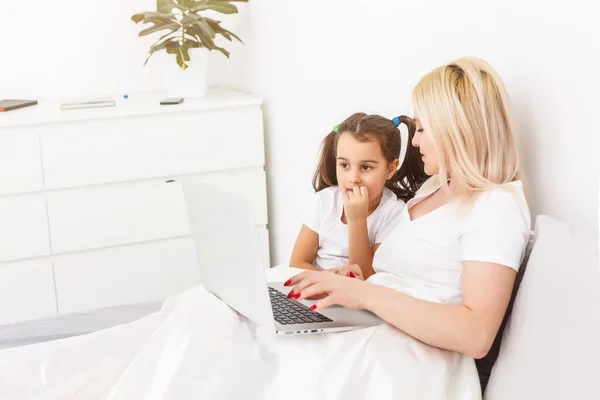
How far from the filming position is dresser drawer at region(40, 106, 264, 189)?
2.68m

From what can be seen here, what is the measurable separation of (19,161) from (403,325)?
1751mm

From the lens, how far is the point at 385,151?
1897 millimetres

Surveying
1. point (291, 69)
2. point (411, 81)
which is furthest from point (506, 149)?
point (291, 69)

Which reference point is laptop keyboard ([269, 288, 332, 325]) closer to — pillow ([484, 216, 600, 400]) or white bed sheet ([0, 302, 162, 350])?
pillow ([484, 216, 600, 400])

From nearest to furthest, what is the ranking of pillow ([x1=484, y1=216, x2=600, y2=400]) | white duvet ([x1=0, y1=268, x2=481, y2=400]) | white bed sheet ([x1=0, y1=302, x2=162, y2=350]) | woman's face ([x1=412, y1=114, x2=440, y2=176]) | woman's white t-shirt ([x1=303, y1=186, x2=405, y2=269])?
pillow ([x1=484, y1=216, x2=600, y2=400])
white duvet ([x1=0, y1=268, x2=481, y2=400])
woman's face ([x1=412, y1=114, x2=440, y2=176])
white bed sheet ([x1=0, y1=302, x2=162, y2=350])
woman's white t-shirt ([x1=303, y1=186, x2=405, y2=269])

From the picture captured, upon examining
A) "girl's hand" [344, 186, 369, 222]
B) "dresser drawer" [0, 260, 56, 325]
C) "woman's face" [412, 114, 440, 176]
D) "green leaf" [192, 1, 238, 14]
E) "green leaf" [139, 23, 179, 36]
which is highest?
"green leaf" [192, 1, 238, 14]

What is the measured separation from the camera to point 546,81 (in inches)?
57.0

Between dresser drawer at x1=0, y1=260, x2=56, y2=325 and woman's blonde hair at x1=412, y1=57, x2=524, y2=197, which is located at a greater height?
woman's blonde hair at x1=412, y1=57, x2=524, y2=197

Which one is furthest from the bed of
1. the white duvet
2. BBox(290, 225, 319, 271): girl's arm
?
BBox(290, 225, 319, 271): girl's arm

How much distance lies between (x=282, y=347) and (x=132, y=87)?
212 cm

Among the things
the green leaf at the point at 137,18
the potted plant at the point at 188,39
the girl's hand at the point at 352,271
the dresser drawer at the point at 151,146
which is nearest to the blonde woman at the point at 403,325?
the girl's hand at the point at 352,271

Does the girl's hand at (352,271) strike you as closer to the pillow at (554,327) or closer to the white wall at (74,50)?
the pillow at (554,327)

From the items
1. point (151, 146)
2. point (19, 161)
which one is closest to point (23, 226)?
point (19, 161)

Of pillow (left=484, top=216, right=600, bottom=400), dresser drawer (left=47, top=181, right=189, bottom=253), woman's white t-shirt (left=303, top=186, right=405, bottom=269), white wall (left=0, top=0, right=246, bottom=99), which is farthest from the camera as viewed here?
white wall (left=0, top=0, right=246, bottom=99)
